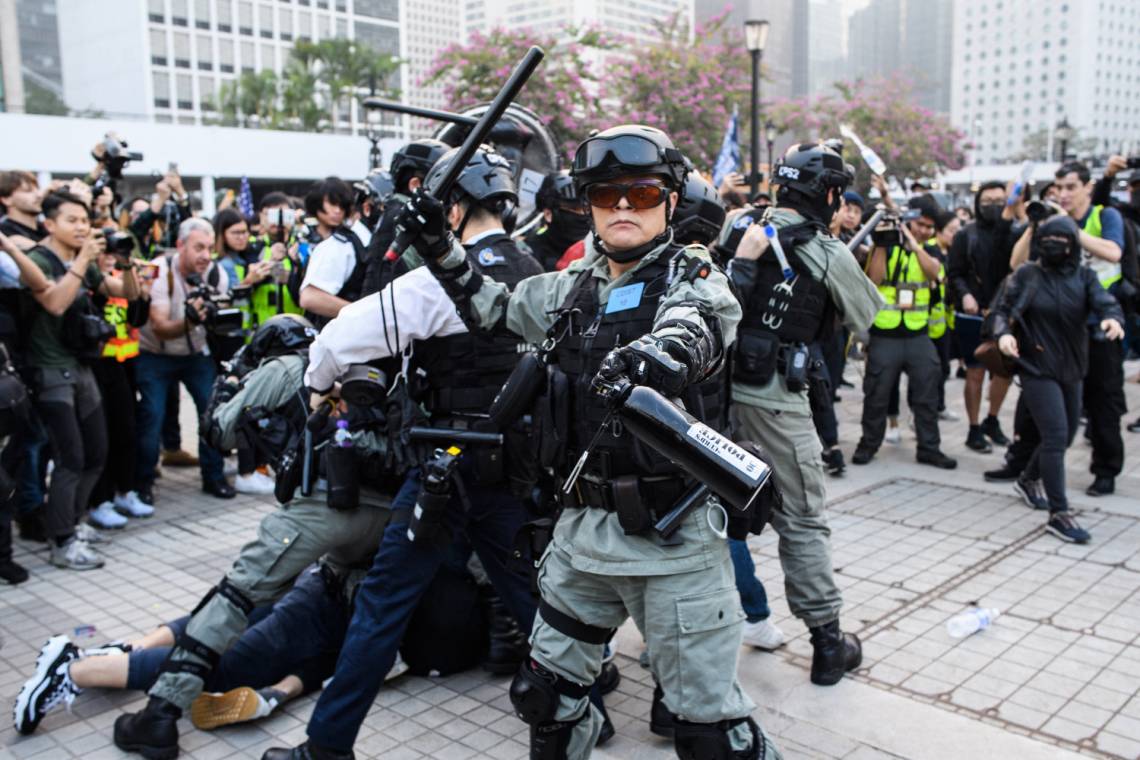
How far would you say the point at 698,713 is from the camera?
2727 millimetres

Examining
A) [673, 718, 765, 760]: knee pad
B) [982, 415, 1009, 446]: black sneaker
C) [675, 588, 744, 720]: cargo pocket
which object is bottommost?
[982, 415, 1009, 446]: black sneaker

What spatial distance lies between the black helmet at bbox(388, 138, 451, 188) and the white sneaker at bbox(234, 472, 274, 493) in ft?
12.8

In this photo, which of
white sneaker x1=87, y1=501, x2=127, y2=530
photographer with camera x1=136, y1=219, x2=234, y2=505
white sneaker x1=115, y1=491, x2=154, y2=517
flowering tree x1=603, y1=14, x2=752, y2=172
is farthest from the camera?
flowering tree x1=603, y1=14, x2=752, y2=172

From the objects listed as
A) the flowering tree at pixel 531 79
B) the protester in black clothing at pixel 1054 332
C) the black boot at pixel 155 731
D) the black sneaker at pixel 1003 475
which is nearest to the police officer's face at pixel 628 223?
the black boot at pixel 155 731

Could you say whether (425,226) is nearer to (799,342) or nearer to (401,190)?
(401,190)

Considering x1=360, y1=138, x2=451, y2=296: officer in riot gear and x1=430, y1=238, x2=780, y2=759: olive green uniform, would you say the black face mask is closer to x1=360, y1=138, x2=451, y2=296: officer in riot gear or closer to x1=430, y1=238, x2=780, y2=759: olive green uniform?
x1=360, y1=138, x2=451, y2=296: officer in riot gear

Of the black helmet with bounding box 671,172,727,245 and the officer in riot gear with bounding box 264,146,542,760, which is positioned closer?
the officer in riot gear with bounding box 264,146,542,760

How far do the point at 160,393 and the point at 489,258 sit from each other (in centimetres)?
455

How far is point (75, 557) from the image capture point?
5875 mm

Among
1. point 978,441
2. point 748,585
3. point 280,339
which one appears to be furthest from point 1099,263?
point 280,339

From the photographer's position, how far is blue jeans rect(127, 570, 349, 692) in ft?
13.3

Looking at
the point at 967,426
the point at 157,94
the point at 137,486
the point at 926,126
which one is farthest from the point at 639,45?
the point at 157,94

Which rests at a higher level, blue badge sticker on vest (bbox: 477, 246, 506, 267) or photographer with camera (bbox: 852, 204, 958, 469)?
blue badge sticker on vest (bbox: 477, 246, 506, 267)

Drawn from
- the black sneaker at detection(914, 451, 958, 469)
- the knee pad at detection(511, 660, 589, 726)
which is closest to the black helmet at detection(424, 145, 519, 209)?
the knee pad at detection(511, 660, 589, 726)
